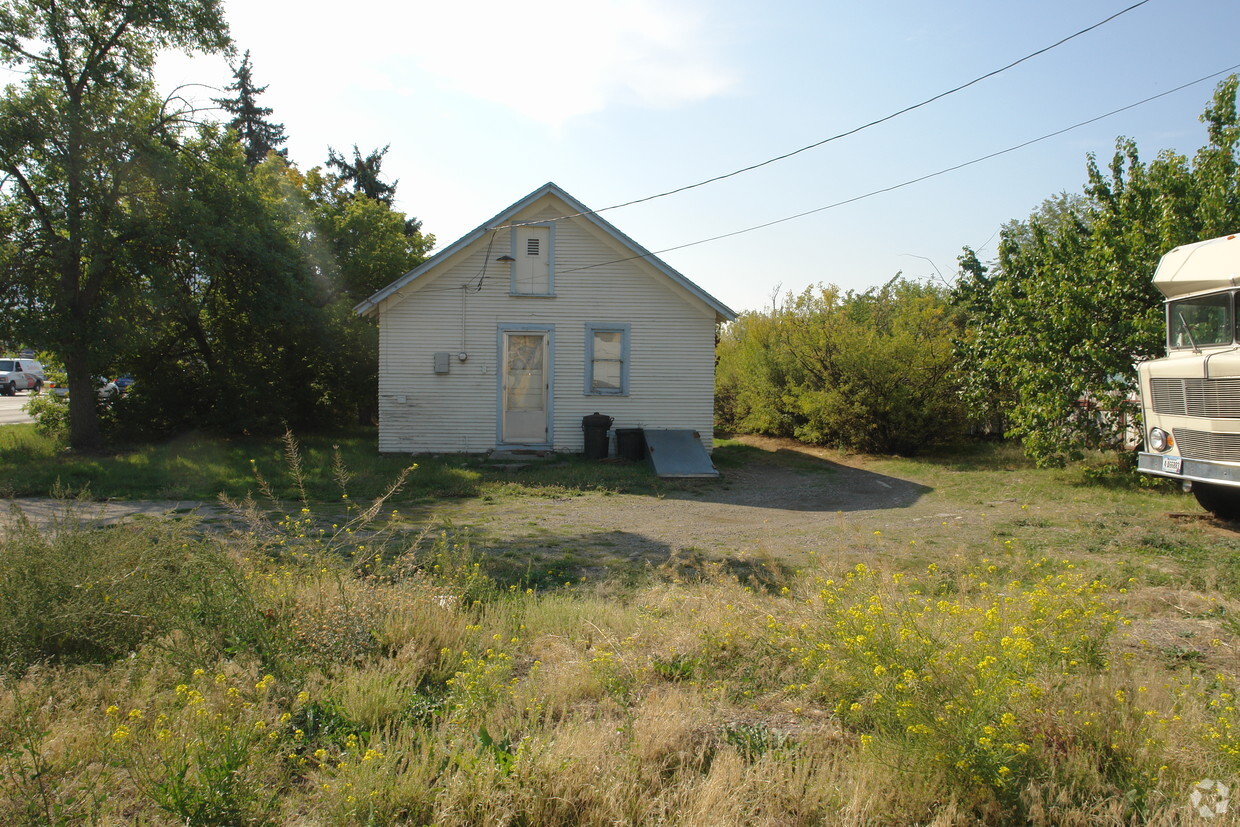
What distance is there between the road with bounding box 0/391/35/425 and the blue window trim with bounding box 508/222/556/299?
55.9 ft

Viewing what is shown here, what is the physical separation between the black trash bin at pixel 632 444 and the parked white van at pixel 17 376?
40793 mm

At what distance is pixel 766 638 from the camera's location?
5.17m

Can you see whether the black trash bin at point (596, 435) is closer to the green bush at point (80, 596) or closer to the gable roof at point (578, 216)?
the gable roof at point (578, 216)

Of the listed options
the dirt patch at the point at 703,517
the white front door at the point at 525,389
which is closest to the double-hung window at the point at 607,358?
the white front door at the point at 525,389

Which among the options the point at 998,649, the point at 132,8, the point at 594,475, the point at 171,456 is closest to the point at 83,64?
the point at 132,8

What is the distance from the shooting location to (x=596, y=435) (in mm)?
16906

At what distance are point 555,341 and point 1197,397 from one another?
1157 cm

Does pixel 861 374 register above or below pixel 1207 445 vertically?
above

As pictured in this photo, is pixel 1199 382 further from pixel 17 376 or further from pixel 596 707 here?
pixel 17 376

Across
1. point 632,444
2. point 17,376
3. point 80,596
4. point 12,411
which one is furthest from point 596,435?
point 17,376

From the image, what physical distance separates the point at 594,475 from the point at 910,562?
773 cm

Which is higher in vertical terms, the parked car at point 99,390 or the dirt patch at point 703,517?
the parked car at point 99,390

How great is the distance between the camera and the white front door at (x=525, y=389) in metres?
17.4

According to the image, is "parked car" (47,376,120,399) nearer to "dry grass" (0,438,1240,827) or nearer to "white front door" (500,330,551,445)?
"white front door" (500,330,551,445)
